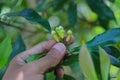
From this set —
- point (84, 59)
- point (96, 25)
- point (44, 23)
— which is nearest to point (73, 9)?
point (96, 25)

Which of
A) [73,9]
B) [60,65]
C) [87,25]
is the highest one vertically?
[60,65]


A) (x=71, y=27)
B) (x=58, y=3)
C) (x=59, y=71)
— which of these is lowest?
(x=71, y=27)

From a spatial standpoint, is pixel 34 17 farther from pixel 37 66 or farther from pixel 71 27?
pixel 71 27

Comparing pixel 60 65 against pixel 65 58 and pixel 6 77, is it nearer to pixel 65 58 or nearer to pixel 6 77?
pixel 65 58

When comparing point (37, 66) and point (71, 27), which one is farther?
point (71, 27)

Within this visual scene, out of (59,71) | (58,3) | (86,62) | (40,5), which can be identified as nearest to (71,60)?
(59,71)

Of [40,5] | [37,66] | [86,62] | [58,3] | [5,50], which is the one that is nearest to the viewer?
[86,62]
